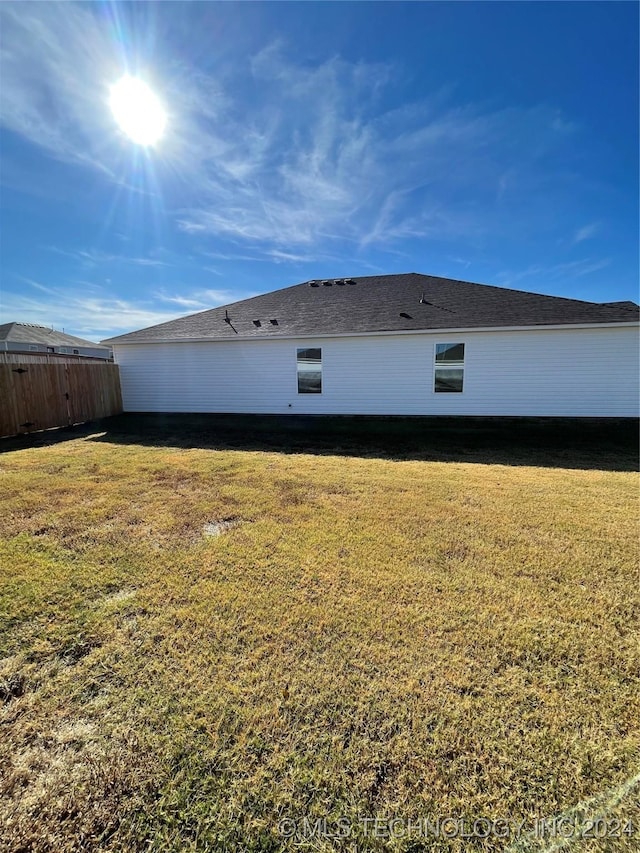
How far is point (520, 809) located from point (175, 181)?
12.5 m

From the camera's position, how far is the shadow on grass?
745 cm

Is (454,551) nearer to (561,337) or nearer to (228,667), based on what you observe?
(228,667)

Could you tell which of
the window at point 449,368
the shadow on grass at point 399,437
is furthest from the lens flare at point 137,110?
the window at point 449,368

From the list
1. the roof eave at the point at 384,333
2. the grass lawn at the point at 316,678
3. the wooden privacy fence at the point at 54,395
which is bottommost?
the grass lawn at the point at 316,678

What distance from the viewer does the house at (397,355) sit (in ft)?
32.7

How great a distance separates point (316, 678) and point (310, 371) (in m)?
10.1

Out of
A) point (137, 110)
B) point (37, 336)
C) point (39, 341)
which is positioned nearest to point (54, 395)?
point (137, 110)

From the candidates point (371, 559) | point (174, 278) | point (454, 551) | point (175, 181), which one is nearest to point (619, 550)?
point (454, 551)

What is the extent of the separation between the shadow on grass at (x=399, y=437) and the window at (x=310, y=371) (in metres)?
1.00

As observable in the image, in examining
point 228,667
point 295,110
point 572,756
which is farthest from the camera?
point 295,110

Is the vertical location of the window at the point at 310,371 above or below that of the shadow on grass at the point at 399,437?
above

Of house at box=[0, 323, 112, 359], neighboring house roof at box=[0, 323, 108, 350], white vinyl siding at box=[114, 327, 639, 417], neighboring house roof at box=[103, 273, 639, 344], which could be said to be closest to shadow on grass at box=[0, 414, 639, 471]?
white vinyl siding at box=[114, 327, 639, 417]

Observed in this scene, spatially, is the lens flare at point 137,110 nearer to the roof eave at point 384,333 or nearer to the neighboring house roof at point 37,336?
the roof eave at point 384,333

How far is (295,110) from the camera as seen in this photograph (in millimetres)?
8781
